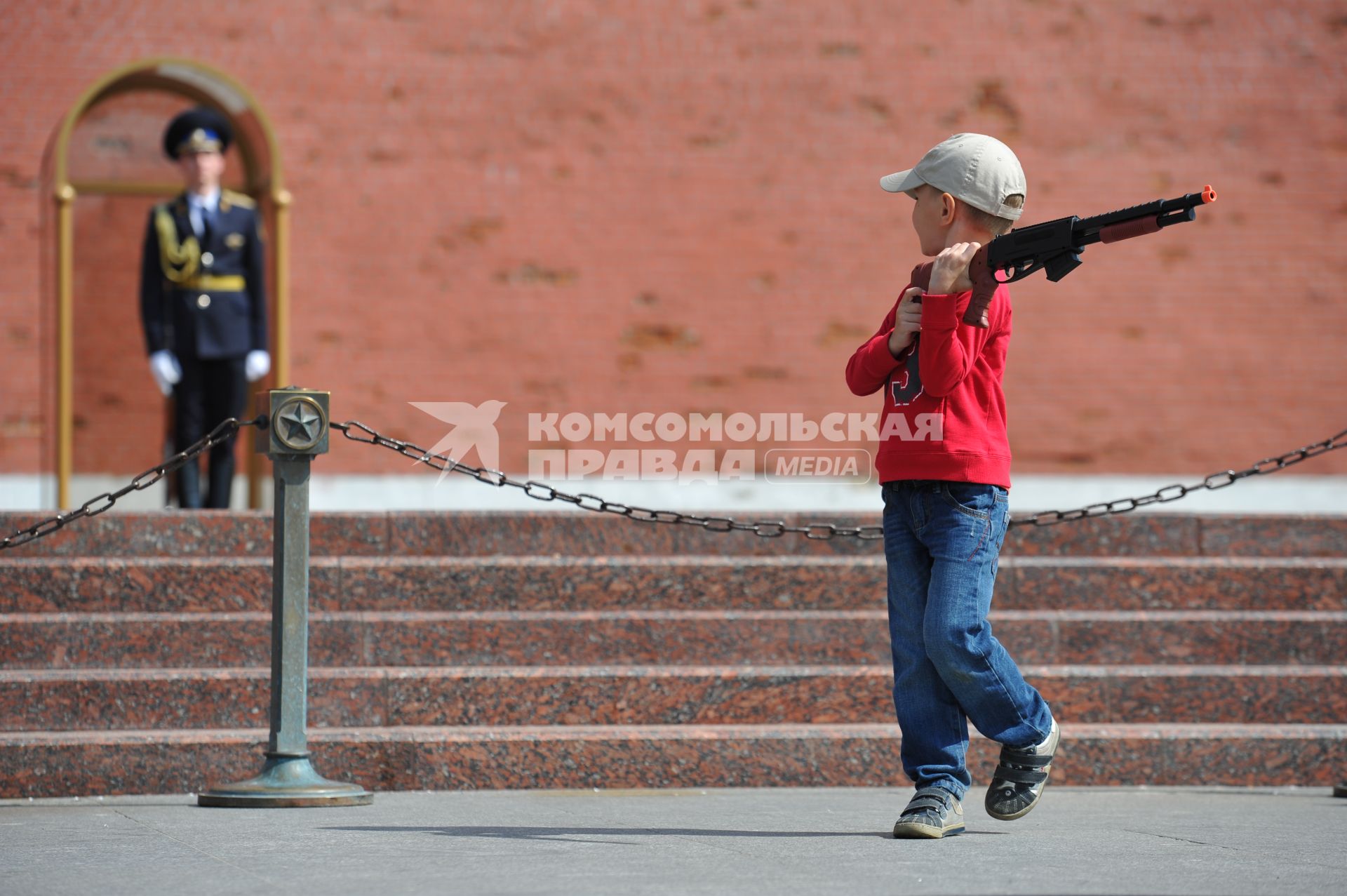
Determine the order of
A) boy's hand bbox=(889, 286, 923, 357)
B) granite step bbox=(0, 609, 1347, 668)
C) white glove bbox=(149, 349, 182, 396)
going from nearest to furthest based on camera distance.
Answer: boy's hand bbox=(889, 286, 923, 357) < granite step bbox=(0, 609, 1347, 668) < white glove bbox=(149, 349, 182, 396)

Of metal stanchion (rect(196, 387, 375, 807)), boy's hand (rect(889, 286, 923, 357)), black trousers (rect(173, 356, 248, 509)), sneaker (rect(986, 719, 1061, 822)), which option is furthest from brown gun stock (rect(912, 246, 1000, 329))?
black trousers (rect(173, 356, 248, 509))

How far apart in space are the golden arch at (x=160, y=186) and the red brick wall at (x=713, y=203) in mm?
107

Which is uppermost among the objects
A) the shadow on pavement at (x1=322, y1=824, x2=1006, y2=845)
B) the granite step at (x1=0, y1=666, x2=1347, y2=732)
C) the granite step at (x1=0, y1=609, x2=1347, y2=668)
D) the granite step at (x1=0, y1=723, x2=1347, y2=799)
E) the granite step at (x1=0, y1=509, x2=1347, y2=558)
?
the granite step at (x1=0, y1=509, x2=1347, y2=558)

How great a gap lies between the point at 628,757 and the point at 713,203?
5.27m

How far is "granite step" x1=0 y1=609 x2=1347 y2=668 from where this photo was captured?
19.1ft

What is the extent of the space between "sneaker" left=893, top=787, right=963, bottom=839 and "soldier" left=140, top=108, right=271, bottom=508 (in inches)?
191

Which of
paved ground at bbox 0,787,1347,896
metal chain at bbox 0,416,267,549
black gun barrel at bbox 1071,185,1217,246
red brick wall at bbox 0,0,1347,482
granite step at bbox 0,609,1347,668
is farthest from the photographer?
red brick wall at bbox 0,0,1347,482

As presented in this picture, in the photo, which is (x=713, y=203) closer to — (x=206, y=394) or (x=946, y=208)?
(x=206, y=394)

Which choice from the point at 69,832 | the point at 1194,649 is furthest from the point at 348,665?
the point at 1194,649

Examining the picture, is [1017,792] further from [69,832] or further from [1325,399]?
[1325,399]

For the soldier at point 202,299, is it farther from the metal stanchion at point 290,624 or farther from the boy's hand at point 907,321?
the boy's hand at point 907,321

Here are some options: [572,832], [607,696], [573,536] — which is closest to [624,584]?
[573,536]

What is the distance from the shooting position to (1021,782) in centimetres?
423

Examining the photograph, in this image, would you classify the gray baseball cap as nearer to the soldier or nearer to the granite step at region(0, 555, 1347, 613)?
the granite step at region(0, 555, 1347, 613)
